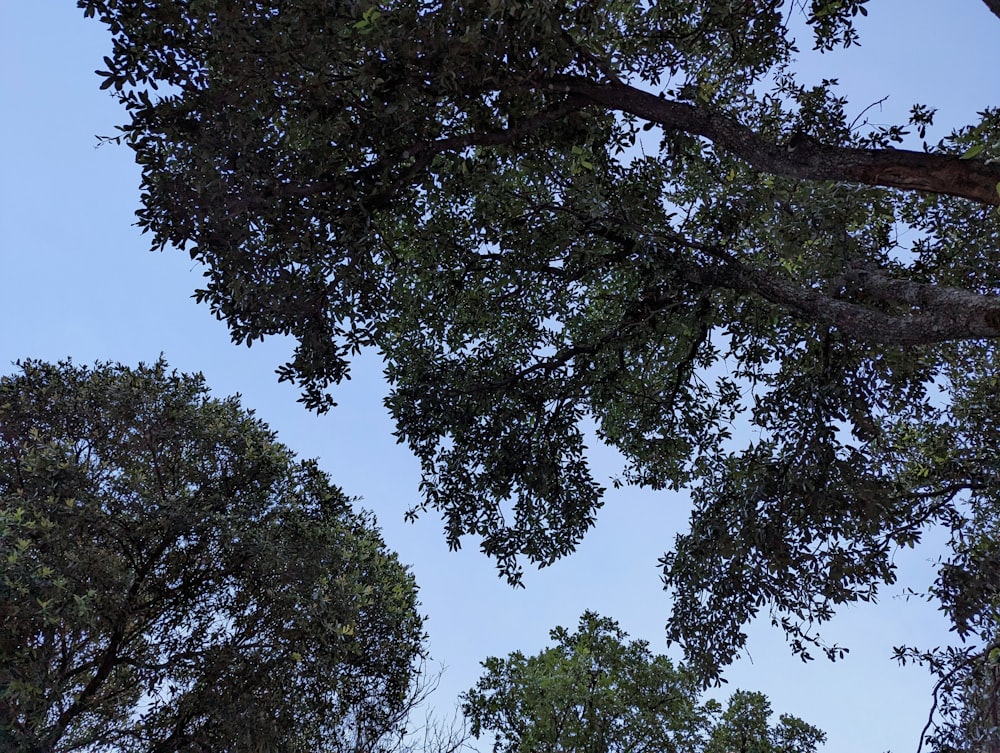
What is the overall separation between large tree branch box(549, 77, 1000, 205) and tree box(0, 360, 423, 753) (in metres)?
7.65

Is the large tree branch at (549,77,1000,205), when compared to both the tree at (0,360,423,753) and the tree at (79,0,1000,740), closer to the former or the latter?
the tree at (79,0,1000,740)

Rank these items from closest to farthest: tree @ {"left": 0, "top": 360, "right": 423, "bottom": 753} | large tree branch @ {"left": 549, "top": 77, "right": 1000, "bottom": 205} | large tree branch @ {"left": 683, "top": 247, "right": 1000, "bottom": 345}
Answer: large tree branch @ {"left": 683, "top": 247, "right": 1000, "bottom": 345} → large tree branch @ {"left": 549, "top": 77, "right": 1000, "bottom": 205} → tree @ {"left": 0, "top": 360, "right": 423, "bottom": 753}

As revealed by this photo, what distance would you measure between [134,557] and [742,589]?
31.0ft

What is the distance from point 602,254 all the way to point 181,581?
29.3 ft

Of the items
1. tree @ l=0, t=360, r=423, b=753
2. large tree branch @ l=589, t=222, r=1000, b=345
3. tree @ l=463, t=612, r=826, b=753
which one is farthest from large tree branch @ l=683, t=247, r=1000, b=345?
tree @ l=463, t=612, r=826, b=753

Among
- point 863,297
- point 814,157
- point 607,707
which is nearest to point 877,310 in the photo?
point 863,297

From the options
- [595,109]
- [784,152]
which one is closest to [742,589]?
[784,152]

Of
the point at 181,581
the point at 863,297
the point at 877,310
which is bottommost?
the point at 181,581

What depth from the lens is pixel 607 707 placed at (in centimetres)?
1625

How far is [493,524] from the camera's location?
428 inches

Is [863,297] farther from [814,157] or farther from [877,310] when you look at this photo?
[814,157]

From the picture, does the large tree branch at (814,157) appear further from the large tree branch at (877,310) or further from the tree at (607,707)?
the tree at (607,707)

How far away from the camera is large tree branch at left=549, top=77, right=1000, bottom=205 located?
24.9ft

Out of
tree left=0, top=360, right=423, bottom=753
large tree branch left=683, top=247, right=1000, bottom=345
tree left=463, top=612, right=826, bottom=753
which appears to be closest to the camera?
large tree branch left=683, top=247, right=1000, bottom=345
